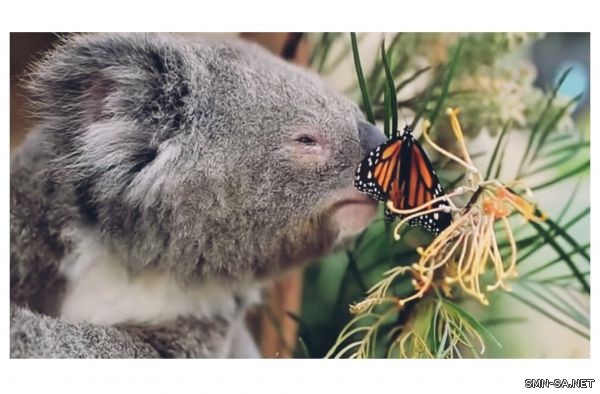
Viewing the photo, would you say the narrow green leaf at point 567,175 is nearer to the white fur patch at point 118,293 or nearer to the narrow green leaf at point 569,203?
the narrow green leaf at point 569,203

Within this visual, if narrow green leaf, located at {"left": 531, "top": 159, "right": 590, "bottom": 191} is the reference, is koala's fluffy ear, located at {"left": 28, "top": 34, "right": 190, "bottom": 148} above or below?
above

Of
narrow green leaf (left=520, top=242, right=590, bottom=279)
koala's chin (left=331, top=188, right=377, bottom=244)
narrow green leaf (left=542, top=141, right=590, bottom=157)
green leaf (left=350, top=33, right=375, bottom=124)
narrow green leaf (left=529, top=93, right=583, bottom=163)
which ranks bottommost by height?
narrow green leaf (left=520, top=242, right=590, bottom=279)

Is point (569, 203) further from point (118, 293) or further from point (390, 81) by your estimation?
point (118, 293)

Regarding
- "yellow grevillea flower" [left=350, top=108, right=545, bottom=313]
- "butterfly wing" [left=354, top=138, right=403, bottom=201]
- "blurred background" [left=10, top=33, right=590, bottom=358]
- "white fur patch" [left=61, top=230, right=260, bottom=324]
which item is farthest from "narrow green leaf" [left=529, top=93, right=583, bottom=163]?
"white fur patch" [left=61, top=230, right=260, bottom=324]

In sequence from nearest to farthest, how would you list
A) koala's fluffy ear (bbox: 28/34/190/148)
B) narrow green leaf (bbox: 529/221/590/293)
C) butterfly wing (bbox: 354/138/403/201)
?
koala's fluffy ear (bbox: 28/34/190/148) < butterfly wing (bbox: 354/138/403/201) < narrow green leaf (bbox: 529/221/590/293)

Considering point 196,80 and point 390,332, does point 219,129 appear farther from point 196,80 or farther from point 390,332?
point 390,332

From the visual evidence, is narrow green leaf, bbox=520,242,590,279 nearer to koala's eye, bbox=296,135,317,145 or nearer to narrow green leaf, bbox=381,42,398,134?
narrow green leaf, bbox=381,42,398,134

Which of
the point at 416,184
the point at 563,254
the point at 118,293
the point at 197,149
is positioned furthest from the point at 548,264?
the point at 118,293
